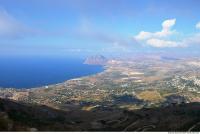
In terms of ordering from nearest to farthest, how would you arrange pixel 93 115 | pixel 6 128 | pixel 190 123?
pixel 6 128 → pixel 190 123 → pixel 93 115

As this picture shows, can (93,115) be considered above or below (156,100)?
above

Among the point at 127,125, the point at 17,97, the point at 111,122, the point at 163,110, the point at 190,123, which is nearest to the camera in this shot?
the point at 190,123

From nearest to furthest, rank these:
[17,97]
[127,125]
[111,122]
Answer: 1. [127,125]
2. [111,122]
3. [17,97]

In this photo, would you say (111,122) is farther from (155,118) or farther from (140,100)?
(140,100)

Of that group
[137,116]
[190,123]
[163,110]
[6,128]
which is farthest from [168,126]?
[6,128]

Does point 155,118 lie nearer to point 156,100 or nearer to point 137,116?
point 137,116

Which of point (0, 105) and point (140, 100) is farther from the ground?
point (0, 105)

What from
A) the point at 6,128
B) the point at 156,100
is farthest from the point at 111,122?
the point at 156,100

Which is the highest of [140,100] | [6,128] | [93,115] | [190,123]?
[6,128]

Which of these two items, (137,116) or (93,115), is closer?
(137,116)
